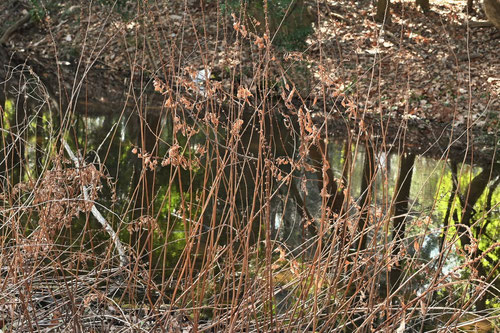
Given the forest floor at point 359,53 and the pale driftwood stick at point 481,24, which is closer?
the forest floor at point 359,53

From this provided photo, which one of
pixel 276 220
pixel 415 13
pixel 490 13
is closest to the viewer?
pixel 276 220

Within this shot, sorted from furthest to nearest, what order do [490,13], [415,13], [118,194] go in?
[415,13] → [490,13] → [118,194]

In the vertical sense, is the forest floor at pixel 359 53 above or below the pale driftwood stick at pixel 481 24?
below

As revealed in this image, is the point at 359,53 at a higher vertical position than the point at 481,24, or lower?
lower

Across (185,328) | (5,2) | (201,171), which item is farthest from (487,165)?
(5,2)

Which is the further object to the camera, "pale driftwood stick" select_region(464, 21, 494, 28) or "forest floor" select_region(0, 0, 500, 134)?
"pale driftwood stick" select_region(464, 21, 494, 28)

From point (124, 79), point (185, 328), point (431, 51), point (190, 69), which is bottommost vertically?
point (124, 79)

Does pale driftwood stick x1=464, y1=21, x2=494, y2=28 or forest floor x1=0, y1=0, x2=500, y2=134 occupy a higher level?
pale driftwood stick x1=464, y1=21, x2=494, y2=28

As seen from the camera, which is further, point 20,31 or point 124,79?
point 20,31

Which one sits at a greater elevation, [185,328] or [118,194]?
[185,328]

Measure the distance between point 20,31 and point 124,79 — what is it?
304 cm

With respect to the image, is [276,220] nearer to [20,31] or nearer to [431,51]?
[431,51]

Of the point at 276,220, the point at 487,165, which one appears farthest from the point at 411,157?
the point at 276,220

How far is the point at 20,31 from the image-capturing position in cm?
1250
